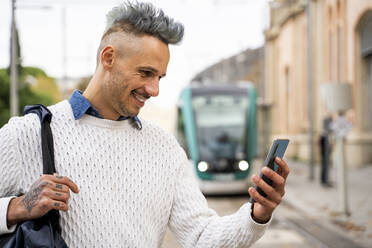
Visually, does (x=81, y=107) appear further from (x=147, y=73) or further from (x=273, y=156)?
(x=273, y=156)

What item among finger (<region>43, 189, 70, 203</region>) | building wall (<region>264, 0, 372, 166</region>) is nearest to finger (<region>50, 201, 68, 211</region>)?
finger (<region>43, 189, 70, 203</region>)

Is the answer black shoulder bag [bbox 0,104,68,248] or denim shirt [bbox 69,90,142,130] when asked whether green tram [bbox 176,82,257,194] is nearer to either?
denim shirt [bbox 69,90,142,130]

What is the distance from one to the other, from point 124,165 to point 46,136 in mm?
304

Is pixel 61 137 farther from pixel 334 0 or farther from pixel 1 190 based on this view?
pixel 334 0

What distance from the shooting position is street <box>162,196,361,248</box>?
7457mm

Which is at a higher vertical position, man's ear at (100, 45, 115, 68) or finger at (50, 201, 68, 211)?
man's ear at (100, 45, 115, 68)

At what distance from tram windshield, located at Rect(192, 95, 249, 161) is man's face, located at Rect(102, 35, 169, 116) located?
11771 millimetres

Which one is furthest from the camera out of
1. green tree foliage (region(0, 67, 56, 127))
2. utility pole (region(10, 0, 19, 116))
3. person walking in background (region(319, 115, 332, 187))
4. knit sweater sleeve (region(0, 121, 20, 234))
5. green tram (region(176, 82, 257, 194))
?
green tree foliage (region(0, 67, 56, 127))

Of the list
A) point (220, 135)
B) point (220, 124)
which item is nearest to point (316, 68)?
point (220, 124)

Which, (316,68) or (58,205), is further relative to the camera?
(316,68)

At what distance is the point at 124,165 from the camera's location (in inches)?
80.4

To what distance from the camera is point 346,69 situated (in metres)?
22.5

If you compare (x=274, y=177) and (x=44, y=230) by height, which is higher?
(x=274, y=177)

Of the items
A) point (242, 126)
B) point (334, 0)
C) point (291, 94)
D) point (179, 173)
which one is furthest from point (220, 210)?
point (291, 94)
